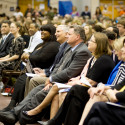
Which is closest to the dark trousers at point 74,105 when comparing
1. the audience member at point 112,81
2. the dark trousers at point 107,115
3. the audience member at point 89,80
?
the audience member at point 89,80

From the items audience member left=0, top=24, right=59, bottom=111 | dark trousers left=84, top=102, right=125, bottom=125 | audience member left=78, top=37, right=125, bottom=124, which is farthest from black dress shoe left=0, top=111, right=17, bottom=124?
dark trousers left=84, top=102, right=125, bottom=125

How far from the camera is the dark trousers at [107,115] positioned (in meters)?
3.50

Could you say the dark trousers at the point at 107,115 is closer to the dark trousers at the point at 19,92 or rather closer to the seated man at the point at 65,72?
the seated man at the point at 65,72

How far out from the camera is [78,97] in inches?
166

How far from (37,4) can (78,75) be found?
17.4m

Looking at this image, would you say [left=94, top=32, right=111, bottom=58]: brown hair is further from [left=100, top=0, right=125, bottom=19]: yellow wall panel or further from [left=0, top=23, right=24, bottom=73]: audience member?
[left=100, top=0, right=125, bottom=19]: yellow wall panel

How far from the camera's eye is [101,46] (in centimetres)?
465

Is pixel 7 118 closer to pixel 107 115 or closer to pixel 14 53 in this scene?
pixel 107 115

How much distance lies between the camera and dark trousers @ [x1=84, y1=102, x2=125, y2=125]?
3.50 m

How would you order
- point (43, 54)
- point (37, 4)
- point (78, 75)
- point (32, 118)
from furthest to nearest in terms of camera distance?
point (37, 4) < point (43, 54) < point (78, 75) < point (32, 118)

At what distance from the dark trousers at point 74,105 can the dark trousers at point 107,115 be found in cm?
58

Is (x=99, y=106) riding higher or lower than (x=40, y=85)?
higher

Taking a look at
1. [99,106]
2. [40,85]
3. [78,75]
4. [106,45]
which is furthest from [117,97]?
[40,85]

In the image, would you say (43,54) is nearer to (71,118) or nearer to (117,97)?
(71,118)
